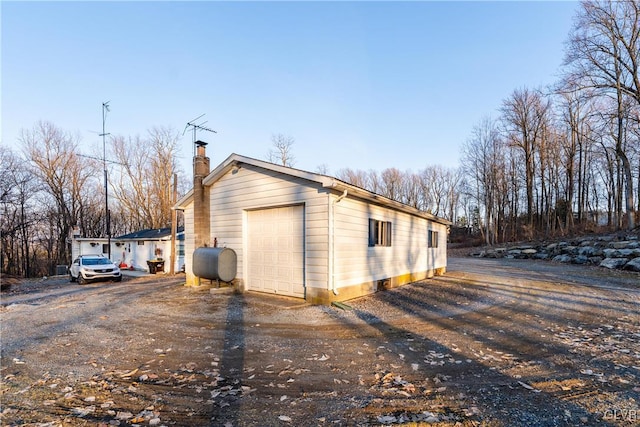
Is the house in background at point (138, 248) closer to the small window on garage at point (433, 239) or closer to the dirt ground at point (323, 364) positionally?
the dirt ground at point (323, 364)

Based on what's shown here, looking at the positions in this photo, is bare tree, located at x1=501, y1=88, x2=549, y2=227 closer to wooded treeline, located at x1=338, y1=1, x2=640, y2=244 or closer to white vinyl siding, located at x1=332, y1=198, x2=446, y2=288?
wooded treeline, located at x1=338, y1=1, x2=640, y2=244

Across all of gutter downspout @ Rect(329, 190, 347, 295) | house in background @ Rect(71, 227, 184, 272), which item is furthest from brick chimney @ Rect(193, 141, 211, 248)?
house in background @ Rect(71, 227, 184, 272)

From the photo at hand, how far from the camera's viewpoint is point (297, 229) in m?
8.55

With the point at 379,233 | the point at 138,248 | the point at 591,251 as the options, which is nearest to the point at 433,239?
the point at 379,233

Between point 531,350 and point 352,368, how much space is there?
9.46 ft

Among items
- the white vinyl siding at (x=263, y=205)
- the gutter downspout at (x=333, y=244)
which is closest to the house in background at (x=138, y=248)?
the white vinyl siding at (x=263, y=205)

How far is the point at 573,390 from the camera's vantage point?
340 centimetres

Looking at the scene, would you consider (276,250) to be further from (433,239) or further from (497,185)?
(497,185)

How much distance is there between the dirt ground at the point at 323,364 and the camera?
298 cm

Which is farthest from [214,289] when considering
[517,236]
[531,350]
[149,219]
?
[517,236]

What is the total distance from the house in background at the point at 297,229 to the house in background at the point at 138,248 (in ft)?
28.6

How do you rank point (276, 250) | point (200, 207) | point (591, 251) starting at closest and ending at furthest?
point (276, 250) < point (200, 207) < point (591, 251)

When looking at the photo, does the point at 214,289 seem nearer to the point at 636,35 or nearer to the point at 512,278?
the point at 512,278

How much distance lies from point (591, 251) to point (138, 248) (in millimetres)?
29249
